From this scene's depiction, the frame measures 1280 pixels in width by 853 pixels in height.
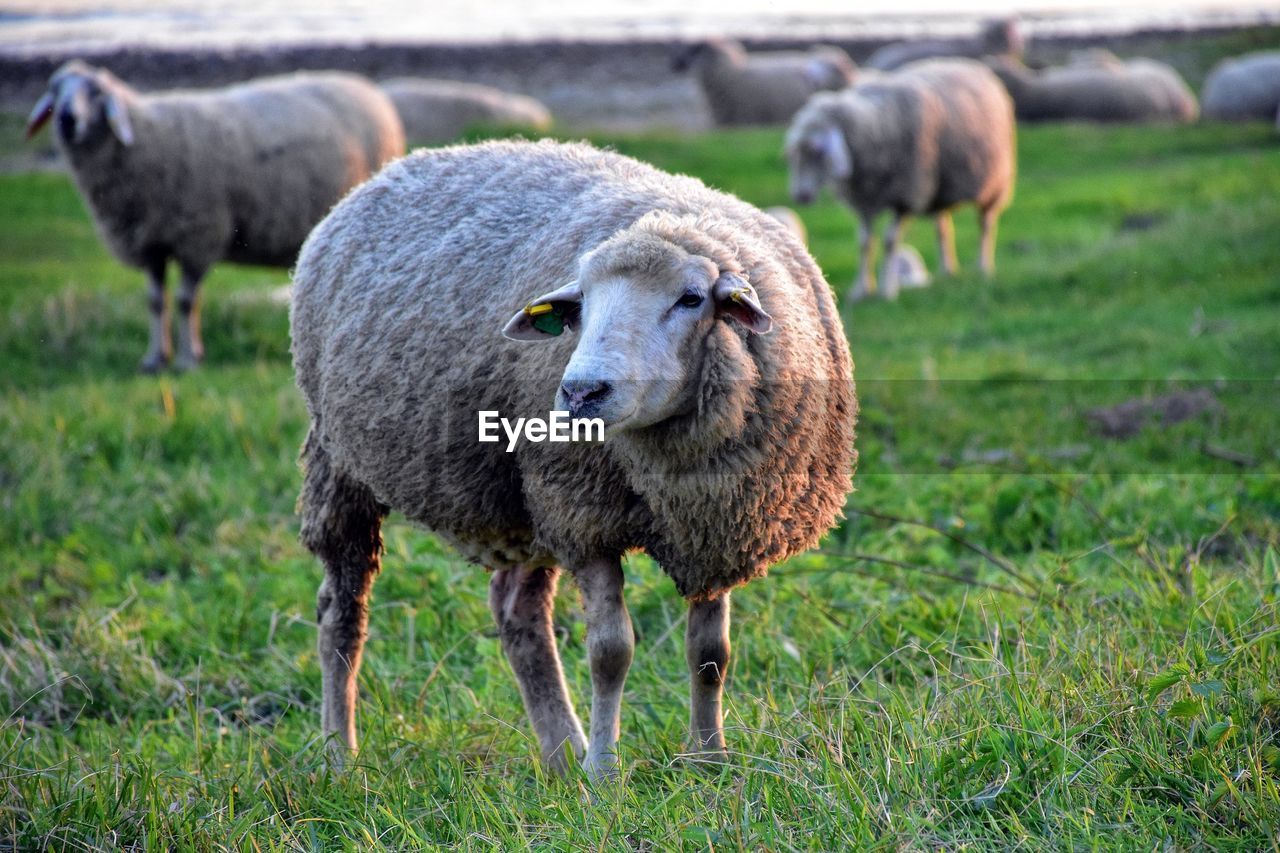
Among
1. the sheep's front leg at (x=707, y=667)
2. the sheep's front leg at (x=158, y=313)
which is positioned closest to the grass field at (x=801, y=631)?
the sheep's front leg at (x=707, y=667)

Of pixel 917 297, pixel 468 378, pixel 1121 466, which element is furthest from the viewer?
pixel 917 297

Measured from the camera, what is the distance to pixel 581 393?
2.58 meters

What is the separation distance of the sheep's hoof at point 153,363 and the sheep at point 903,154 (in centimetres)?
530

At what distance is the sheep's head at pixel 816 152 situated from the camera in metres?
10.5

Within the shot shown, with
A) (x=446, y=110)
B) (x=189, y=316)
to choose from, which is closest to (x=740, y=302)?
(x=189, y=316)

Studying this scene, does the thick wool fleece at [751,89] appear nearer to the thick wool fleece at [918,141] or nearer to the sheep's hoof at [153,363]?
the thick wool fleece at [918,141]

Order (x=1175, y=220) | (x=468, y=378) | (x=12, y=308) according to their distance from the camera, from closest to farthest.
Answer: (x=468, y=378) → (x=12, y=308) → (x=1175, y=220)

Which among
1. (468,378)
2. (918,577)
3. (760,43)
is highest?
(468,378)

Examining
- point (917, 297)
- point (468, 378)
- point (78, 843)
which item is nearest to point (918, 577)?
point (468, 378)

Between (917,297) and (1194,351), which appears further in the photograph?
(917,297)

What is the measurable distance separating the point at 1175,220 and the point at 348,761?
30.2 ft

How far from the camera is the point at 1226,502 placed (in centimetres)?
471

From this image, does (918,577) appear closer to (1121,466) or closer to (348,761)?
(1121,466)

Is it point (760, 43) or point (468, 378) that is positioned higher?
point (468, 378)
